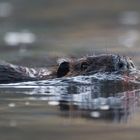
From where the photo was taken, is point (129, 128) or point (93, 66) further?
point (93, 66)

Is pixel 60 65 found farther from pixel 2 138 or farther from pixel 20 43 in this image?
pixel 20 43

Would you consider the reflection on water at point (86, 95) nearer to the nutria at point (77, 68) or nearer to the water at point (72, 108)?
the water at point (72, 108)

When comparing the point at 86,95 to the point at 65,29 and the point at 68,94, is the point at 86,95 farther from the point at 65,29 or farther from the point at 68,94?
the point at 65,29

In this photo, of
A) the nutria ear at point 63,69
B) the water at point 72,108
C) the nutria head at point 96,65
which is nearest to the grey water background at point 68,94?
the water at point 72,108

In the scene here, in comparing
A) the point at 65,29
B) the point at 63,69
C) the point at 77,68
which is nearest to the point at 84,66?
the point at 77,68

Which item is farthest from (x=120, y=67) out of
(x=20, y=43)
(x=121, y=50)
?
(x=20, y=43)

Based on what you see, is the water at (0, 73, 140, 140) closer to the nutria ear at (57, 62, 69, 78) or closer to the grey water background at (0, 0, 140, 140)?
the grey water background at (0, 0, 140, 140)
